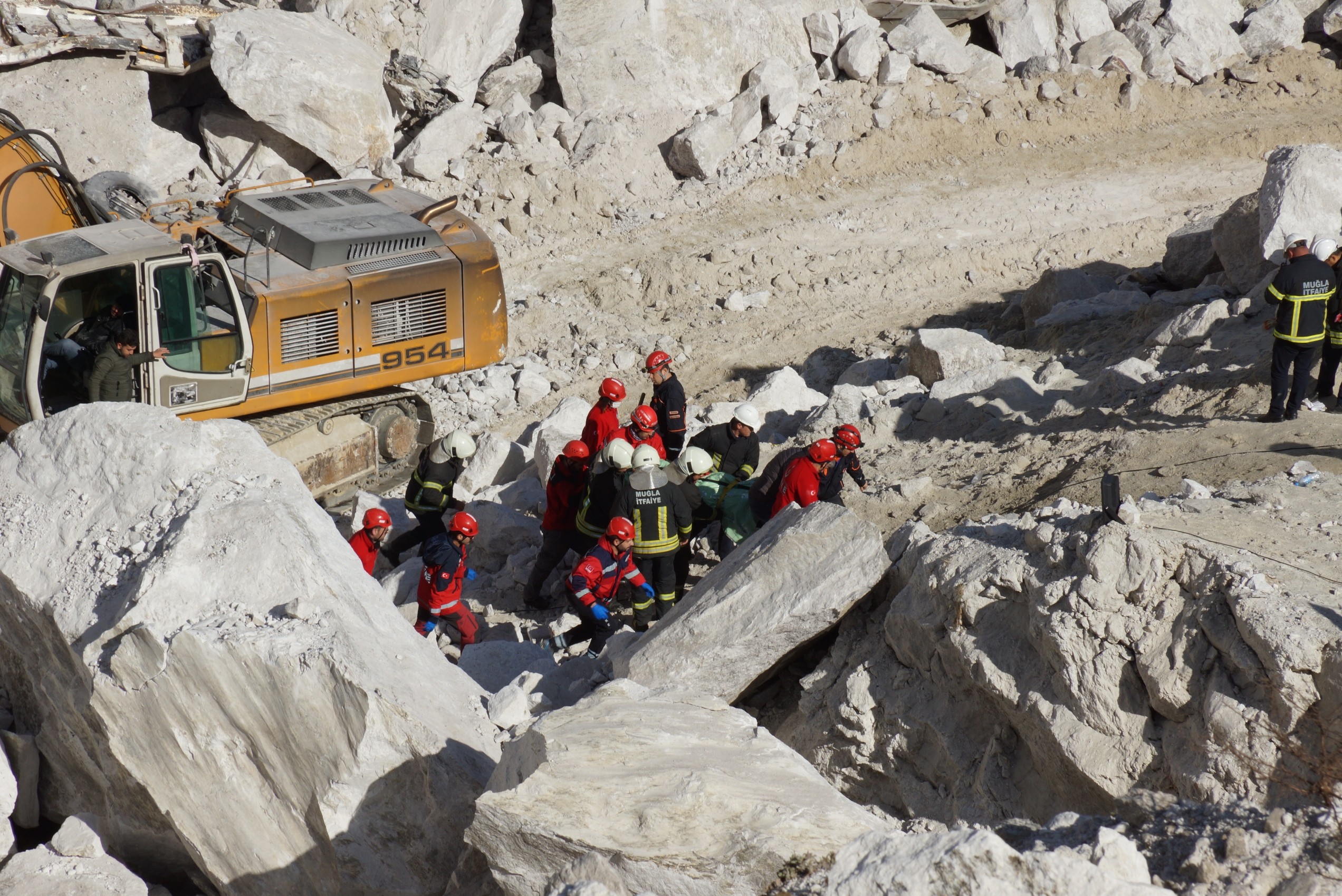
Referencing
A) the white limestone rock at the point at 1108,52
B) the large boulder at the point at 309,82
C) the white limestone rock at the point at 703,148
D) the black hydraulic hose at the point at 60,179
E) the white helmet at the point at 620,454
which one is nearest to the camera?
the white helmet at the point at 620,454

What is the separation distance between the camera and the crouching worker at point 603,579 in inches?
275

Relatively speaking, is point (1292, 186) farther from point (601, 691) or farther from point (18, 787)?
point (18, 787)

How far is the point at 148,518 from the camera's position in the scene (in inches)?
223

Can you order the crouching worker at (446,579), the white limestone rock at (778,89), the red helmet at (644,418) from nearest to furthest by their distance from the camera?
the crouching worker at (446,579) → the red helmet at (644,418) → the white limestone rock at (778,89)

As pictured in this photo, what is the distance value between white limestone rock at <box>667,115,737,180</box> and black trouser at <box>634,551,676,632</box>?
8891 millimetres

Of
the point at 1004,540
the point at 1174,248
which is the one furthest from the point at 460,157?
the point at 1004,540

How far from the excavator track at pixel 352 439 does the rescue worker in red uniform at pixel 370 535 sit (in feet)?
6.12

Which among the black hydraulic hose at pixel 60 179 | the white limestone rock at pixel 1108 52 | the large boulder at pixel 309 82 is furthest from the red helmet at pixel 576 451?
the white limestone rock at pixel 1108 52

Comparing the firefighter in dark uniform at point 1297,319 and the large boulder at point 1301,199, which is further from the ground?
the large boulder at point 1301,199

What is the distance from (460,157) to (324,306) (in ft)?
21.6

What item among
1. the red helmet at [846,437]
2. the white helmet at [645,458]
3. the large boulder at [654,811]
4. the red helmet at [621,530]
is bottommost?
the red helmet at [621,530]

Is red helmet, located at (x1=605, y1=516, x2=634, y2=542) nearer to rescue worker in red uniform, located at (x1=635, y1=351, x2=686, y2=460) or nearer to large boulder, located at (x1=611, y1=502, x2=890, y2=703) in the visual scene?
large boulder, located at (x1=611, y1=502, x2=890, y2=703)

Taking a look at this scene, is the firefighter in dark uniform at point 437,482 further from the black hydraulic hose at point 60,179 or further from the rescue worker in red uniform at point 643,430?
the black hydraulic hose at point 60,179

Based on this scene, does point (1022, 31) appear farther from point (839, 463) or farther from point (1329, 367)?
point (839, 463)
